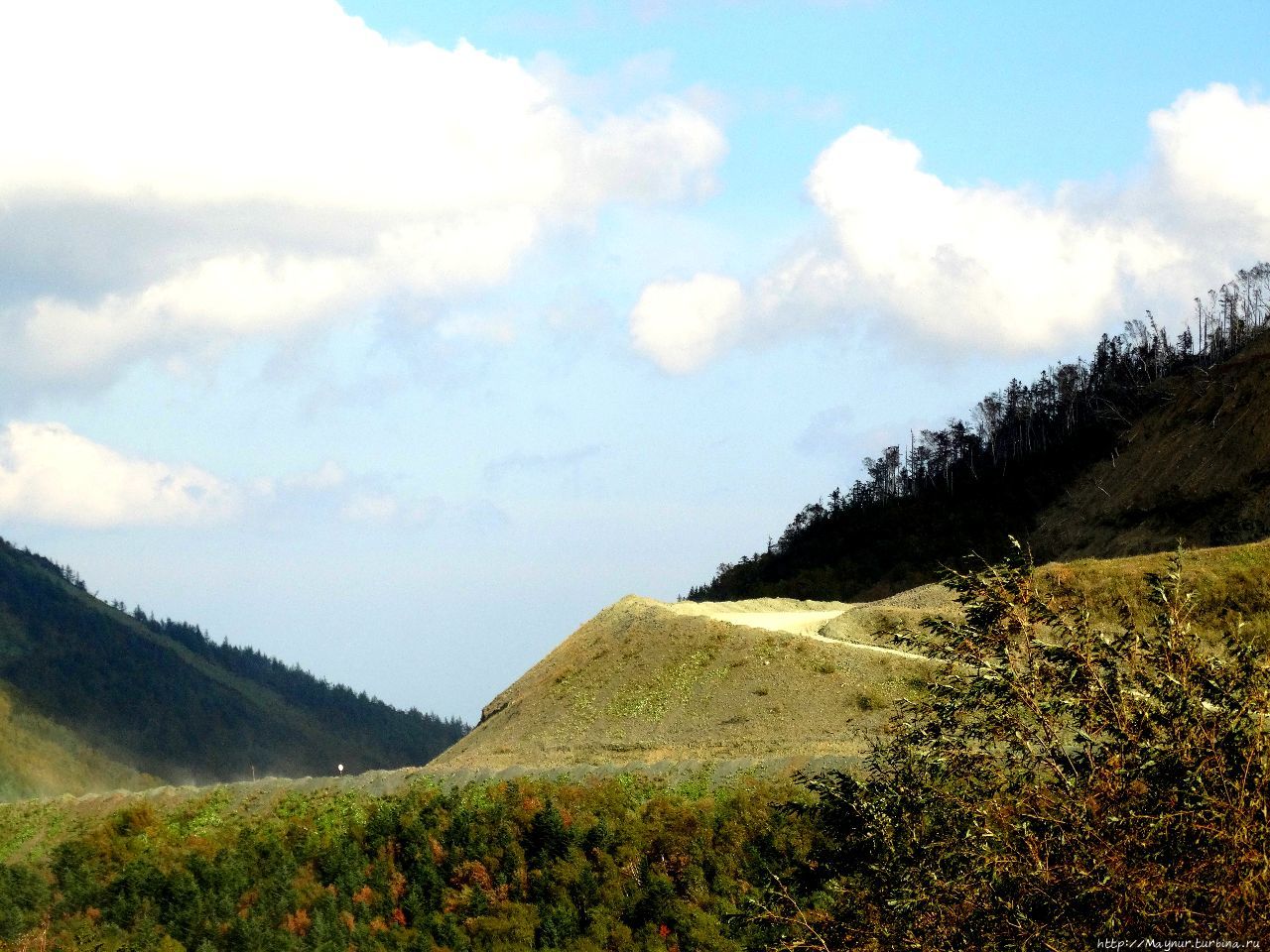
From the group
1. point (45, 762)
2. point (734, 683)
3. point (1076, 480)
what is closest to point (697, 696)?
point (734, 683)

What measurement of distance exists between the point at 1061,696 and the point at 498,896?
71.9 ft

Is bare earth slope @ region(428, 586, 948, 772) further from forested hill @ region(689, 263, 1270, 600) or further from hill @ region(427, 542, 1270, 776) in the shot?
forested hill @ region(689, 263, 1270, 600)

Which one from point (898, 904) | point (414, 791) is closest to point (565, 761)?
point (414, 791)

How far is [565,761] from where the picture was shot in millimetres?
42750

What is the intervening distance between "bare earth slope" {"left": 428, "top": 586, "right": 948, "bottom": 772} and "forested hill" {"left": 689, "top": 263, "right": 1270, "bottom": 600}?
33.6 metres

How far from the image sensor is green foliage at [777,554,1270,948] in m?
14.2

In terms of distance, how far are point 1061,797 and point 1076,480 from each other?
3430 inches

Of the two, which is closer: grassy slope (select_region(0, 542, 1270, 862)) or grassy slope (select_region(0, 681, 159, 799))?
grassy slope (select_region(0, 542, 1270, 862))

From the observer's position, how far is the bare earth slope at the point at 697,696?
41.4m

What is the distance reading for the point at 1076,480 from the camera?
9819cm

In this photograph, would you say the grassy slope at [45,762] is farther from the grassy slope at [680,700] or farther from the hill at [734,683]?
the hill at [734,683]

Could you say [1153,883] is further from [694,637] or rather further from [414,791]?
[694,637]

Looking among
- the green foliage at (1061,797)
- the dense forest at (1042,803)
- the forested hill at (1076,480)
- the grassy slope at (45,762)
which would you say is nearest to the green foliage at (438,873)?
the dense forest at (1042,803)

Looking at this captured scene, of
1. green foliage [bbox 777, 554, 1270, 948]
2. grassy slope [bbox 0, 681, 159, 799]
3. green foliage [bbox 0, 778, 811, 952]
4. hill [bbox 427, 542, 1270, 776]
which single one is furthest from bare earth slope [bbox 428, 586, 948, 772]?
grassy slope [bbox 0, 681, 159, 799]
